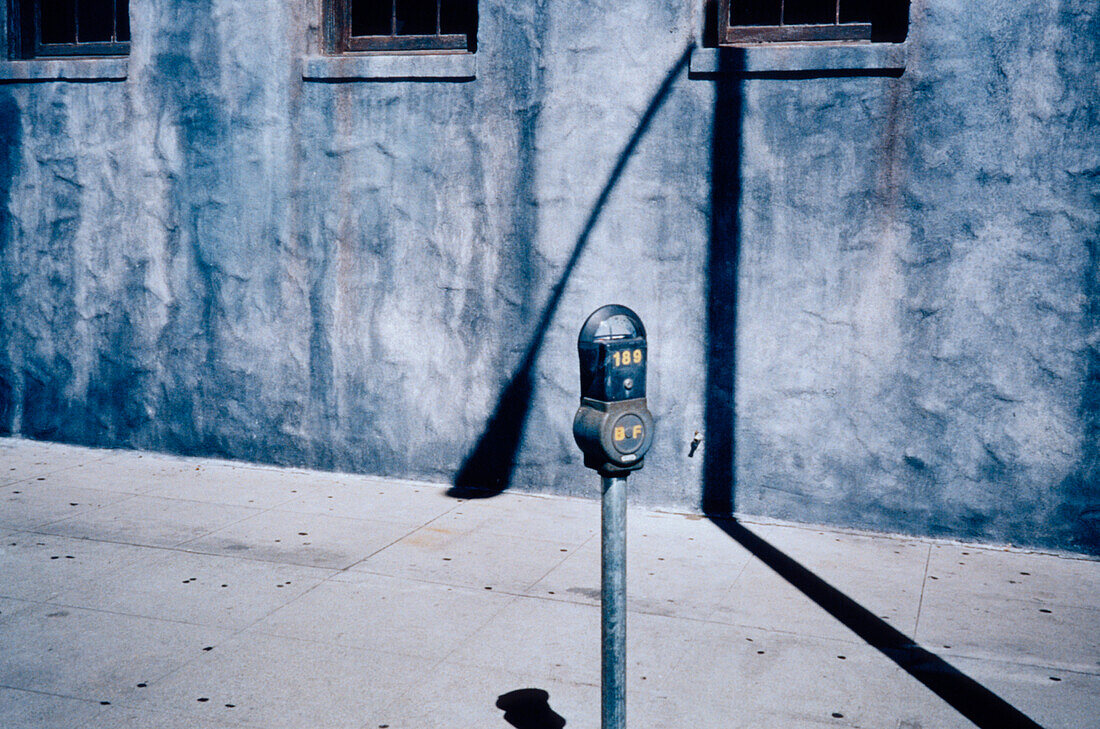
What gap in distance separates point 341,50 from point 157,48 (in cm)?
130

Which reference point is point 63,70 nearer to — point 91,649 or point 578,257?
point 578,257

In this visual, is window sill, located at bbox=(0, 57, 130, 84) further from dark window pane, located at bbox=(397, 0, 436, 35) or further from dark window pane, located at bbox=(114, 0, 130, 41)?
dark window pane, located at bbox=(397, 0, 436, 35)

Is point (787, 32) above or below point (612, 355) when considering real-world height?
above

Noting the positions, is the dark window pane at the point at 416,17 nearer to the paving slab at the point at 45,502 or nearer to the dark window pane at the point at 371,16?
the dark window pane at the point at 371,16

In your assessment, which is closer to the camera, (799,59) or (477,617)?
(477,617)

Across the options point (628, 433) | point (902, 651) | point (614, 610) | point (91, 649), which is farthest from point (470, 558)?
point (628, 433)

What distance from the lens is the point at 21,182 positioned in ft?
24.2

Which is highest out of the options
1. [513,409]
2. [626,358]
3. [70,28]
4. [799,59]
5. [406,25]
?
[70,28]

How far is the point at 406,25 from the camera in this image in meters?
6.62

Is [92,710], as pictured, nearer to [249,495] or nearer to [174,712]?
[174,712]

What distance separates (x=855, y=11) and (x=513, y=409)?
3.03 meters

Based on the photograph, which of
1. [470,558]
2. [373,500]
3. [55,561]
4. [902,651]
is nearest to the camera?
[902,651]

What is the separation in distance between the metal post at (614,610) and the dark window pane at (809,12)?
12.7ft

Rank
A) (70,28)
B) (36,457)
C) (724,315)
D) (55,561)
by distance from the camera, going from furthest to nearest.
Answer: (70,28) → (36,457) → (724,315) → (55,561)
